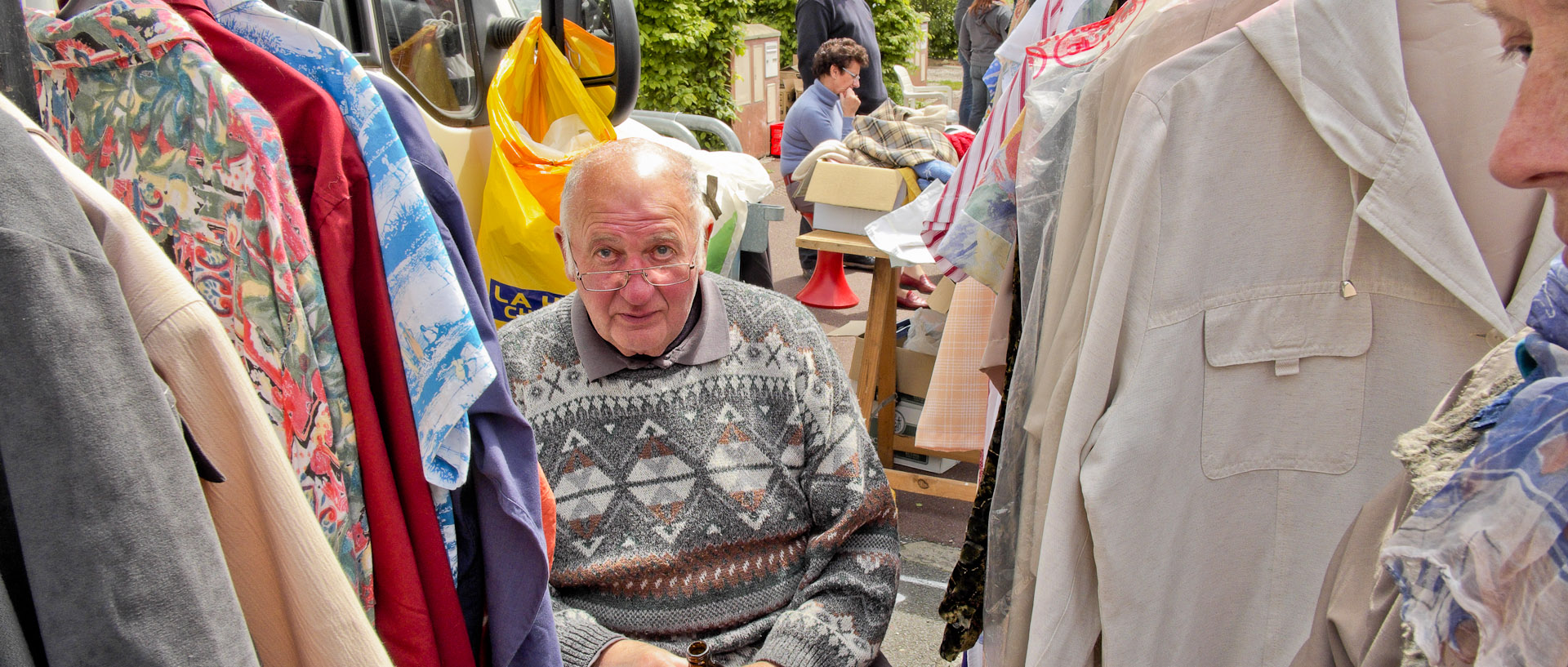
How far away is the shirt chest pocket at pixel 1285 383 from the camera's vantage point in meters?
1.50

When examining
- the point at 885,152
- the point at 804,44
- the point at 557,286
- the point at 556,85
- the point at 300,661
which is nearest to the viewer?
the point at 300,661

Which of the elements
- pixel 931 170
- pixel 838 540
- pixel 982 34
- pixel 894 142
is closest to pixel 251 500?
pixel 838 540

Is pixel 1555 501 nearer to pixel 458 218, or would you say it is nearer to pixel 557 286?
pixel 458 218

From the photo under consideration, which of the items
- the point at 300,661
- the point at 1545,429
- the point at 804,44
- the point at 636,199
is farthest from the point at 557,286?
the point at 804,44

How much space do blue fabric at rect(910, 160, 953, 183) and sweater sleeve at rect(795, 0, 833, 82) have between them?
11.6 feet

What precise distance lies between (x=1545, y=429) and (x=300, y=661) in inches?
44.8

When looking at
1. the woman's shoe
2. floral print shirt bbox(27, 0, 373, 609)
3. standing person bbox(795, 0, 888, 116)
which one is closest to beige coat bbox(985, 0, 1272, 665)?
floral print shirt bbox(27, 0, 373, 609)

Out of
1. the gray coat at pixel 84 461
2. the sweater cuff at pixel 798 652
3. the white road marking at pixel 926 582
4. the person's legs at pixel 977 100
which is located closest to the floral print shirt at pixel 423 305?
the gray coat at pixel 84 461

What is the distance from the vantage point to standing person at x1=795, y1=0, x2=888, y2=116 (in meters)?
7.73

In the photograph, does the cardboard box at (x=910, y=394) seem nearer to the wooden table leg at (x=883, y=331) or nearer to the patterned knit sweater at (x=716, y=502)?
the wooden table leg at (x=883, y=331)

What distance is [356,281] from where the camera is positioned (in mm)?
1202

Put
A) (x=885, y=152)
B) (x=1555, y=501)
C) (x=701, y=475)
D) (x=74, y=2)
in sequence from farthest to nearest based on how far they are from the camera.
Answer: (x=885, y=152), (x=701, y=475), (x=74, y=2), (x=1555, y=501)

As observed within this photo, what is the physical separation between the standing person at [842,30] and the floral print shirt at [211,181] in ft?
22.7

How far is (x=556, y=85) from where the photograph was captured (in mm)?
3250
